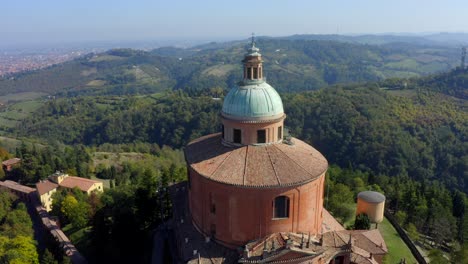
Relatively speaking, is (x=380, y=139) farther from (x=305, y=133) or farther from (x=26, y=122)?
(x=26, y=122)

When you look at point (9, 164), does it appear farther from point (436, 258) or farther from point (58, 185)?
point (436, 258)

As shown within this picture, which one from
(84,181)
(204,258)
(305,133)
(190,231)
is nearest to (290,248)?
(204,258)

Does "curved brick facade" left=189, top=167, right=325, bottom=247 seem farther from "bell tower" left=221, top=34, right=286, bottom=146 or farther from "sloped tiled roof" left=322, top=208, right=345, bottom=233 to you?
"bell tower" left=221, top=34, right=286, bottom=146

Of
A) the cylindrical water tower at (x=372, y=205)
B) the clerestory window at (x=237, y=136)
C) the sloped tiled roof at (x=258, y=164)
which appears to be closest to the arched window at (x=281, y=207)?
the sloped tiled roof at (x=258, y=164)

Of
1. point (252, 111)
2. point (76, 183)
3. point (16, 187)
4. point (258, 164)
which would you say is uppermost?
point (252, 111)

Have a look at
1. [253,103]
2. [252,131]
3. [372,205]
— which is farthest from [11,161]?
[372,205]
